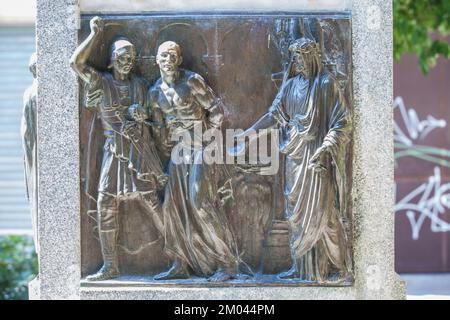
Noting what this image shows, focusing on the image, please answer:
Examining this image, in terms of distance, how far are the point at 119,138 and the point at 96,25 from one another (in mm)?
833

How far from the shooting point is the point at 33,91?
24.9 ft

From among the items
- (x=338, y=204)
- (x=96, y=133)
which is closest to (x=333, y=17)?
(x=338, y=204)

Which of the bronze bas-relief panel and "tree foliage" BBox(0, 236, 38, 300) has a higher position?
the bronze bas-relief panel

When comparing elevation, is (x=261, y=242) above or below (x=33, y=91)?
below

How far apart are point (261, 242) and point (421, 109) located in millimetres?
6565

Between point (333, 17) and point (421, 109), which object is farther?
point (421, 109)

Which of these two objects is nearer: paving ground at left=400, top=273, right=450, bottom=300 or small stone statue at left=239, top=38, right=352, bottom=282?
small stone statue at left=239, top=38, right=352, bottom=282

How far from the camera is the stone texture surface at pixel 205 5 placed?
7.03m

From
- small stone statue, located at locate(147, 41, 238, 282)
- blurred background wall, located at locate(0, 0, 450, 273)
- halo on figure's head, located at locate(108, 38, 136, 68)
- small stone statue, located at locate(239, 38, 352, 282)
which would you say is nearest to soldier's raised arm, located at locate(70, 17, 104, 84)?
halo on figure's head, located at locate(108, 38, 136, 68)

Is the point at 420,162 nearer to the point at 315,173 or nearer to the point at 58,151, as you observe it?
the point at 315,173

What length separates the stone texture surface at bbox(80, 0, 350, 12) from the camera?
7031mm

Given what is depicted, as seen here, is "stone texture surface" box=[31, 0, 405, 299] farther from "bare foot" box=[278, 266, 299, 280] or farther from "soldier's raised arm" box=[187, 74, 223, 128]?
"soldier's raised arm" box=[187, 74, 223, 128]

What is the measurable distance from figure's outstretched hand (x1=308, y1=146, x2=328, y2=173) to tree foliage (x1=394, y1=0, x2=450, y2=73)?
3.44 metres
